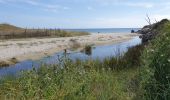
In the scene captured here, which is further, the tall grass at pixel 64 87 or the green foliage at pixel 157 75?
the tall grass at pixel 64 87

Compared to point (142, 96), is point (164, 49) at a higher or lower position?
higher

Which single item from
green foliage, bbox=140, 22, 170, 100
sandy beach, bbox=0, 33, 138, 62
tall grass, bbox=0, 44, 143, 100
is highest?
green foliage, bbox=140, 22, 170, 100

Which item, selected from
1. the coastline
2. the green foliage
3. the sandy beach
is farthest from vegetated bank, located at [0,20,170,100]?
the sandy beach

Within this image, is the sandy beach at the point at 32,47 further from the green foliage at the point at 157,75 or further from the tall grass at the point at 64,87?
the green foliage at the point at 157,75

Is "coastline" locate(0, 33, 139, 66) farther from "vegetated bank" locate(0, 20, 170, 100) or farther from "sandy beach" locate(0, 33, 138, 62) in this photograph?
"vegetated bank" locate(0, 20, 170, 100)

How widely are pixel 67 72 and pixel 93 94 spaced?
4.43 ft

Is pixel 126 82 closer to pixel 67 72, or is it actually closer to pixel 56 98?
pixel 67 72

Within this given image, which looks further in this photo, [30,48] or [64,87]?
[30,48]

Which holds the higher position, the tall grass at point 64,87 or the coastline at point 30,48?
the tall grass at point 64,87

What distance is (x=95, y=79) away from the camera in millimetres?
9547

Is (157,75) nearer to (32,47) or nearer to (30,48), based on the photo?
(30,48)

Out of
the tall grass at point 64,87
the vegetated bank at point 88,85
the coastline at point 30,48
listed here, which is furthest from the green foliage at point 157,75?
the coastline at point 30,48

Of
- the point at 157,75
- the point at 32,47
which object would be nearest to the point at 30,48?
the point at 32,47

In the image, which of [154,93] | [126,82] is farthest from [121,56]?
[154,93]
